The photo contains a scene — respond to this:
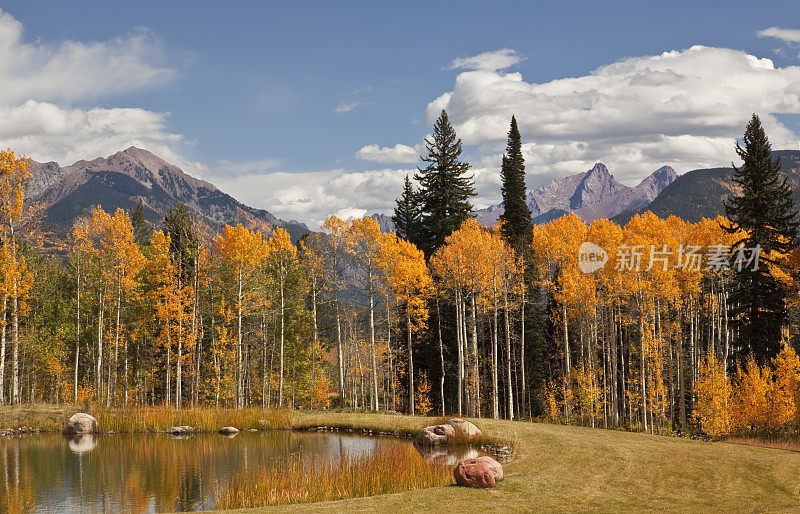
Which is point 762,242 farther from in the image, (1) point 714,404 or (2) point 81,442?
(2) point 81,442

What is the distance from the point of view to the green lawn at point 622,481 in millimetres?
17125

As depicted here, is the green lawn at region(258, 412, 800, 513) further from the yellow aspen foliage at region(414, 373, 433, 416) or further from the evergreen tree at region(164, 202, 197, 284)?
the evergreen tree at region(164, 202, 197, 284)

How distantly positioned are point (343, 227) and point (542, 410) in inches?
1031

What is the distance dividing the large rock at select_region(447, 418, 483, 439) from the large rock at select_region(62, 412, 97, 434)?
22.6m

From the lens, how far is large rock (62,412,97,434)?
3572 cm

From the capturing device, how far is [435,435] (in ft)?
98.2

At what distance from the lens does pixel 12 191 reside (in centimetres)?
3881

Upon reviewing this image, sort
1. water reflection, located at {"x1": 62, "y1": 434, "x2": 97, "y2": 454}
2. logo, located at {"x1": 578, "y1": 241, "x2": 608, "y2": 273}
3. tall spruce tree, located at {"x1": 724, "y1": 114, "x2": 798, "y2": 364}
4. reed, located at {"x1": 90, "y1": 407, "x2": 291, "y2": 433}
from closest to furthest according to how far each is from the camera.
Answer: water reflection, located at {"x1": 62, "y1": 434, "x2": 97, "y2": 454}, reed, located at {"x1": 90, "y1": 407, "x2": 291, "y2": 433}, tall spruce tree, located at {"x1": 724, "y1": 114, "x2": 798, "y2": 364}, logo, located at {"x1": 578, "y1": 241, "x2": 608, "y2": 273}

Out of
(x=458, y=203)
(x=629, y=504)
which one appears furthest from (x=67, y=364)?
(x=629, y=504)

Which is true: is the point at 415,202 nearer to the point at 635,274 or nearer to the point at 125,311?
the point at 635,274

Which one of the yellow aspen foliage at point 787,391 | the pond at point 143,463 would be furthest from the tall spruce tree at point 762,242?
the pond at point 143,463

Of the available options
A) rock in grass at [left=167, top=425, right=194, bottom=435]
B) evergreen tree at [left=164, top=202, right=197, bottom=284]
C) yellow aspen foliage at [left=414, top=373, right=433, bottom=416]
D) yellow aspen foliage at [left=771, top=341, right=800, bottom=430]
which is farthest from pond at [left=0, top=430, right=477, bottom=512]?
yellow aspen foliage at [left=771, top=341, right=800, bottom=430]

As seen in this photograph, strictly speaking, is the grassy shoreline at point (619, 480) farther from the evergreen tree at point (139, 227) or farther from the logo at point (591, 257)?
the evergreen tree at point (139, 227)

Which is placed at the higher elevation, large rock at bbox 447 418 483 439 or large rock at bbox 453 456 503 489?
large rock at bbox 453 456 503 489
